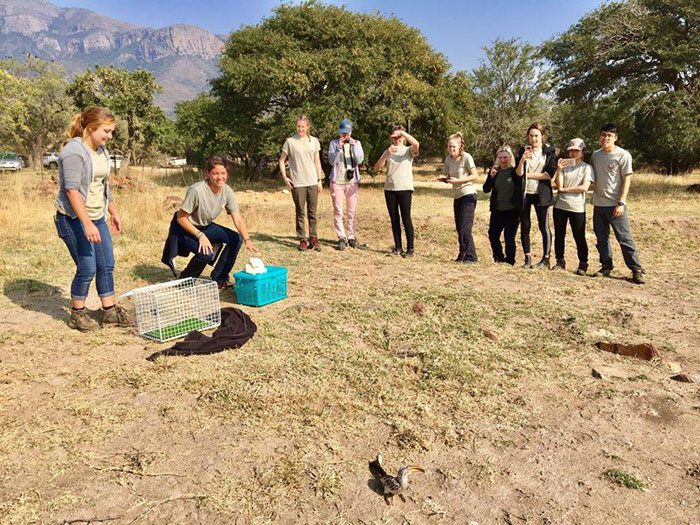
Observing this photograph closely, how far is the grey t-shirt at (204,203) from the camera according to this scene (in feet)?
15.6

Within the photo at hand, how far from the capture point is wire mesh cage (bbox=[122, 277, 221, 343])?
3.96 meters

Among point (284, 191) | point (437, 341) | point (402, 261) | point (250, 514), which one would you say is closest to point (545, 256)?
point (402, 261)

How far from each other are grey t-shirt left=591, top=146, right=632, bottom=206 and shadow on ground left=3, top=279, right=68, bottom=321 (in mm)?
5614

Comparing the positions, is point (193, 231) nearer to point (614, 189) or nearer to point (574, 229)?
point (574, 229)

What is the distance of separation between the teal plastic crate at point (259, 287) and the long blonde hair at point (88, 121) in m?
1.67

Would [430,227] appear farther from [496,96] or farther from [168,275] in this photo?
[496,96]

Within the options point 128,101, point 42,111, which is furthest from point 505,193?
point 42,111

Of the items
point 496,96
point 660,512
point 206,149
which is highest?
point 496,96

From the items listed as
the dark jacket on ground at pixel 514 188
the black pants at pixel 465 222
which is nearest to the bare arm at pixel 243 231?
the black pants at pixel 465 222

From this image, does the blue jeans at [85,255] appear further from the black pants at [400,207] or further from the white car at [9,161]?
the white car at [9,161]

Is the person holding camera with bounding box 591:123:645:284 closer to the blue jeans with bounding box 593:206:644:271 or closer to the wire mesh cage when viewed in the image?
the blue jeans with bounding box 593:206:644:271

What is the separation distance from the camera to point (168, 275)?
5867 mm

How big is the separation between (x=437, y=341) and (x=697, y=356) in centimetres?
183

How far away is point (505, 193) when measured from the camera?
5.99m
